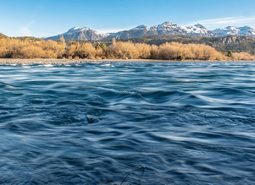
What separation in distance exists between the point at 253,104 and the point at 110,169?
35.8 ft

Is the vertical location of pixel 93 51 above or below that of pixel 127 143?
below

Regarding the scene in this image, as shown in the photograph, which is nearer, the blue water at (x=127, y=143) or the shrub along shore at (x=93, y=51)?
the blue water at (x=127, y=143)

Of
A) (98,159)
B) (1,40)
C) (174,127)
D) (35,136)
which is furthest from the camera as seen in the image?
(1,40)

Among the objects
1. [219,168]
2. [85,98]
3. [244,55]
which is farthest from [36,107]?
[244,55]

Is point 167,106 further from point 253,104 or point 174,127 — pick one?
point 174,127

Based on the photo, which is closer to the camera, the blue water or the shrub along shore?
Answer: the blue water

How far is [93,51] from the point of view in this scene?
322 ft

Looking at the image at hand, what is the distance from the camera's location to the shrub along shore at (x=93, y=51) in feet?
298

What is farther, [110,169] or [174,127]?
[174,127]

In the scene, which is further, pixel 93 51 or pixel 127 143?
pixel 93 51

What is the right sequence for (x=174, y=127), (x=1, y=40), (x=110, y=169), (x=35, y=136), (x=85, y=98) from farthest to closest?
(x=1, y=40), (x=85, y=98), (x=174, y=127), (x=35, y=136), (x=110, y=169)

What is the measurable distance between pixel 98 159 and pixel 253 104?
10452 mm

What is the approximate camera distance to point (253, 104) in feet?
55.0

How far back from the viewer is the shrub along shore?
9075 centimetres
